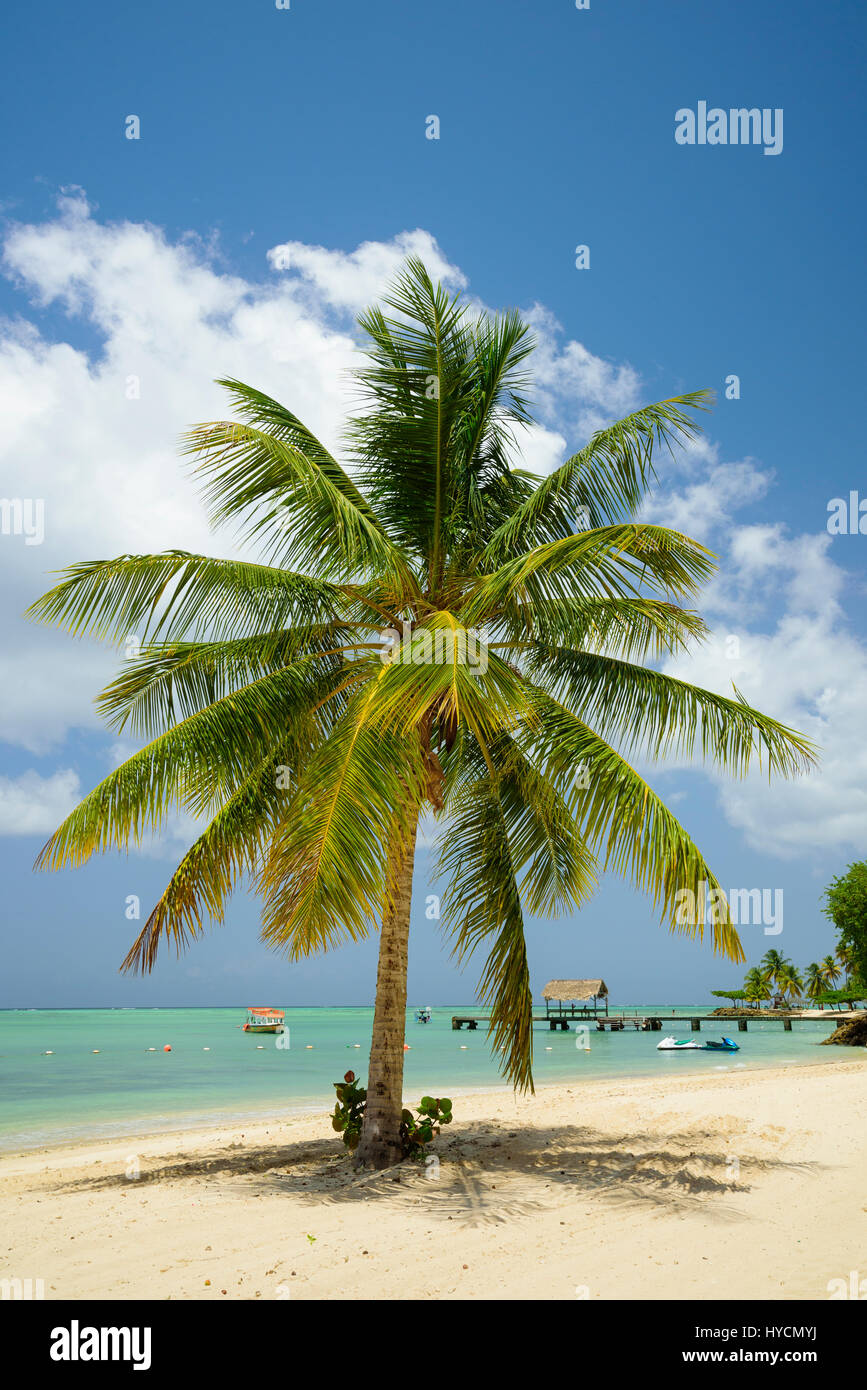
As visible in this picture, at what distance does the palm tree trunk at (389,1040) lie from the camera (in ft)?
30.1

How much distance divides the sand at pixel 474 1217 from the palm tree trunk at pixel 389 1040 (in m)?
0.38

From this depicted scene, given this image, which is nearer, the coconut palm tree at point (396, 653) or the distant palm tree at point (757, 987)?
the coconut palm tree at point (396, 653)

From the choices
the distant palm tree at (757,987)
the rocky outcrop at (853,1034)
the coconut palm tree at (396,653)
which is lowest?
the distant palm tree at (757,987)

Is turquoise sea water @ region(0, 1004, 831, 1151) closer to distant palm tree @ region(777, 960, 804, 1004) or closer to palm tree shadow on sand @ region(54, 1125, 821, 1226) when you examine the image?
palm tree shadow on sand @ region(54, 1125, 821, 1226)

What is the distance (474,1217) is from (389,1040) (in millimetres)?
2149

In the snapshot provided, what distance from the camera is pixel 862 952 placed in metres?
42.9

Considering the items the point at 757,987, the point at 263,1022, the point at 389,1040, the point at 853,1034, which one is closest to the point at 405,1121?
the point at 389,1040

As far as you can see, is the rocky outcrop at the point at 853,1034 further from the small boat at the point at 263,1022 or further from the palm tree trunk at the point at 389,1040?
the palm tree trunk at the point at 389,1040

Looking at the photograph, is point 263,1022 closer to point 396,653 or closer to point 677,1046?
point 677,1046

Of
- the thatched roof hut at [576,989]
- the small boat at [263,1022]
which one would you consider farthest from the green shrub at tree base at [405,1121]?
the thatched roof hut at [576,989]

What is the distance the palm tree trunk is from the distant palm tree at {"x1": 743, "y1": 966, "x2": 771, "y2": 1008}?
99.8 m

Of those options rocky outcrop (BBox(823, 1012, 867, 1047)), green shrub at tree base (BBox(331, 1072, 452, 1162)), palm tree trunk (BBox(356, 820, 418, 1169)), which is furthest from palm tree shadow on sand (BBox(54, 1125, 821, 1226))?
rocky outcrop (BBox(823, 1012, 867, 1047))

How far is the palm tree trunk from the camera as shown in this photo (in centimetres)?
919
